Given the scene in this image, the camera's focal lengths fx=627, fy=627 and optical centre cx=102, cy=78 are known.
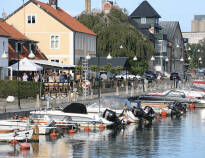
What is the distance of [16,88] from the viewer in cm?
5178

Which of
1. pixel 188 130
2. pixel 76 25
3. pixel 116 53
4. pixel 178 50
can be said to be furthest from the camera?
pixel 178 50

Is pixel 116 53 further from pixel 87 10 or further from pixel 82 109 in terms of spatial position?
pixel 82 109

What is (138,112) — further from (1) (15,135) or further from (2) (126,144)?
(1) (15,135)

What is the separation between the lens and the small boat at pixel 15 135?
35375 millimetres

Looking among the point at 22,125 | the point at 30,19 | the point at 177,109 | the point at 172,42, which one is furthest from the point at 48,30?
the point at 172,42

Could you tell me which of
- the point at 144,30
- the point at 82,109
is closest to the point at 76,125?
the point at 82,109

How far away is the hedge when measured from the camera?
51.8 m

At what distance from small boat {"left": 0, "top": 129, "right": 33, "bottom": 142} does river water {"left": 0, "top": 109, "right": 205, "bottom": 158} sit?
1.68 ft

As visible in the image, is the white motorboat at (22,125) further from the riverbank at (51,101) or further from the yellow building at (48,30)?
the yellow building at (48,30)

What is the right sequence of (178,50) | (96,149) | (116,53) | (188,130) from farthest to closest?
(178,50)
(116,53)
(188,130)
(96,149)

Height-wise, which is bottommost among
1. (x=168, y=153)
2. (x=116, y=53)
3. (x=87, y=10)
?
(x=168, y=153)

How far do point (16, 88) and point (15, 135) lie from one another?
1669cm

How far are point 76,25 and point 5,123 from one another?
52521 mm

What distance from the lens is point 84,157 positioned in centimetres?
3216
